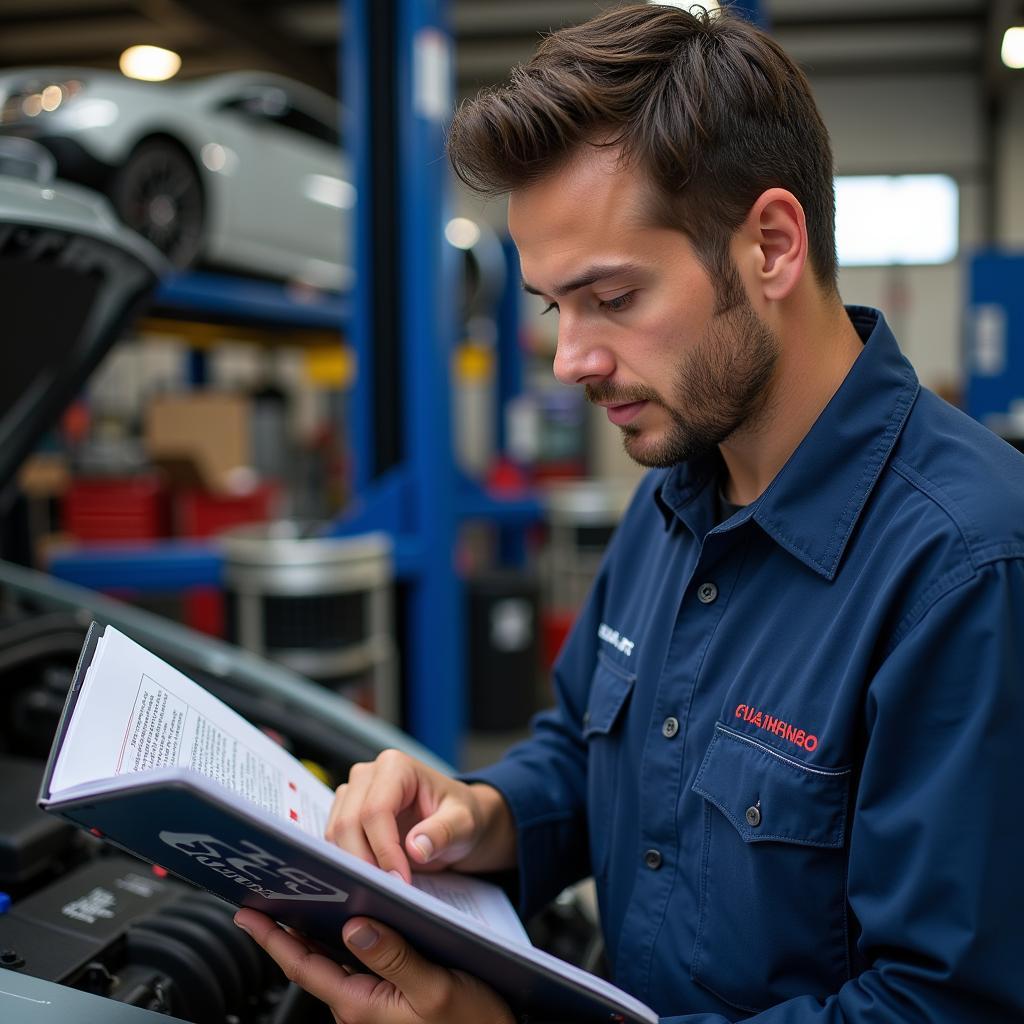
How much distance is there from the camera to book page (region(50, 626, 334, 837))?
0.73 meters

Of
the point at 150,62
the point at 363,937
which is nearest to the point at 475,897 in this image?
the point at 363,937

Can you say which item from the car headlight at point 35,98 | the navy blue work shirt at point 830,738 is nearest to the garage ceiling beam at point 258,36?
the car headlight at point 35,98

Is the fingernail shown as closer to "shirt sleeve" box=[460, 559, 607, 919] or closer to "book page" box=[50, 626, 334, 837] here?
"book page" box=[50, 626, 334, 837]

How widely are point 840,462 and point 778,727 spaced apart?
0.23 metres

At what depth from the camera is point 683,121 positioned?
87cm

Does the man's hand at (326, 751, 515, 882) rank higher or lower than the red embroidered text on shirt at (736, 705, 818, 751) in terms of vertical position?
lower

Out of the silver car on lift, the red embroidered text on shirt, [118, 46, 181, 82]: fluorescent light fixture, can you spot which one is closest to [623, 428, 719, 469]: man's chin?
the red embroidered text on shirt

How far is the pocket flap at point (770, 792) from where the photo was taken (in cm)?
81

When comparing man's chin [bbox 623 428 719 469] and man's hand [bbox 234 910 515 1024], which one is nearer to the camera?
man's hand [bbox 234 910 515 1024]

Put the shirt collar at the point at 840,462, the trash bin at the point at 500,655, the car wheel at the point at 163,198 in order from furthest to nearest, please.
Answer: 1. the trash bin at the point at 500,655
2. the car wheel at the point at 163,198
3. the shirt collar at the point at 840,462

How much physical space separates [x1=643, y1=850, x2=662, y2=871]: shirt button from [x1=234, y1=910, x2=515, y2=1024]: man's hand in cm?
20

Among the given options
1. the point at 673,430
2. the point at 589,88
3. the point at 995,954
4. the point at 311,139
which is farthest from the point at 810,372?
the point at 311,139

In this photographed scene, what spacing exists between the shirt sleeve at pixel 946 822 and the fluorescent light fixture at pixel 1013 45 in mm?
8630

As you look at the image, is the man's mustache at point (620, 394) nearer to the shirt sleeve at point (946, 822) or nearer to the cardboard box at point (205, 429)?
the shirt sleeve at point (946, 822)
